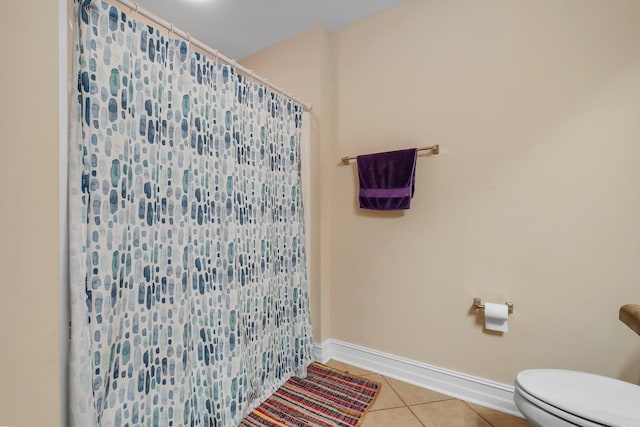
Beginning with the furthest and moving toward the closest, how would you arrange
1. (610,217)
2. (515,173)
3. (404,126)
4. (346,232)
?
1. (346,232)
2. (404,126)
3. (515,173)
4. (610,217)

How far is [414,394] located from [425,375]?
136 millimetres

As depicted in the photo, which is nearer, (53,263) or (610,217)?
(53,263)

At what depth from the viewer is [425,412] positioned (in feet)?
4.78

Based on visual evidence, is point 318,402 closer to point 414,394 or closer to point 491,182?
point 414,394

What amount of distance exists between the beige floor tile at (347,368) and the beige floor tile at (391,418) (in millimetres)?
368

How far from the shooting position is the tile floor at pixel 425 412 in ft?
4.53

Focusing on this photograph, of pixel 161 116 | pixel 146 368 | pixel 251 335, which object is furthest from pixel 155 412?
pixel 161 116

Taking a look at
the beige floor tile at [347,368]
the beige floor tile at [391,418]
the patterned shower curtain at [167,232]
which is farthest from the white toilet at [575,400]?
the patterned shower curtain at [167,232]

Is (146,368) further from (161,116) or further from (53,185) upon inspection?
(161,116)

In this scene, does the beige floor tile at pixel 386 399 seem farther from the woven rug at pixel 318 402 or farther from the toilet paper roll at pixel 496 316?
the toilet paper roll at pixel 496 316

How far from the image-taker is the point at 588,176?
51.1 inches

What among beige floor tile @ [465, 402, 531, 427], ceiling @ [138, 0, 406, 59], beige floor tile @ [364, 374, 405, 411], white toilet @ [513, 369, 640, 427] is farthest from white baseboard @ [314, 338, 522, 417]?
ceiling @ [138, 0, 406, 59]

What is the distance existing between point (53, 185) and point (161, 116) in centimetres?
49

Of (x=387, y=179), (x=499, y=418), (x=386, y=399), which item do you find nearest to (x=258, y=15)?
(x=387, y=179)
